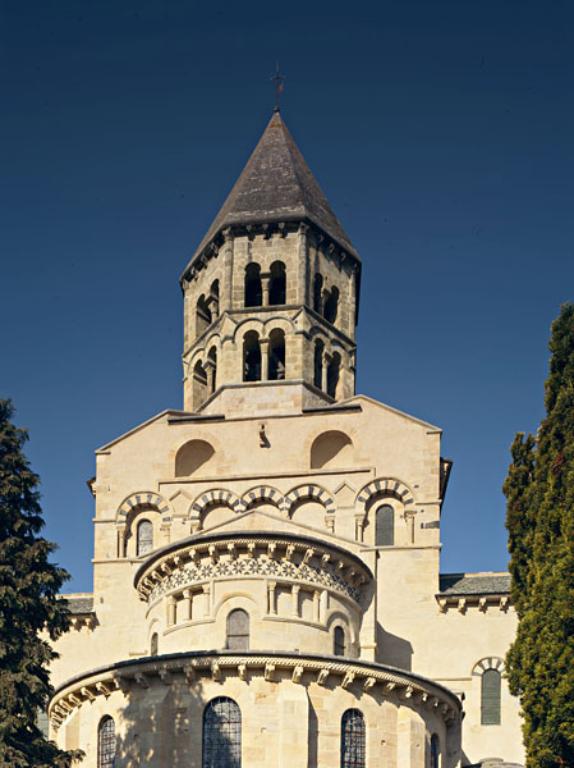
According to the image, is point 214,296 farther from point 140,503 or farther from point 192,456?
point 140,503

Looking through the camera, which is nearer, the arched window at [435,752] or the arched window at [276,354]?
the arched window at [435,752]

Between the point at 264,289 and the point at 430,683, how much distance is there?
19771 mm

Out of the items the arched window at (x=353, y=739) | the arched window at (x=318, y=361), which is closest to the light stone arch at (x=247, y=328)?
the arched window at (x=318, y=361)

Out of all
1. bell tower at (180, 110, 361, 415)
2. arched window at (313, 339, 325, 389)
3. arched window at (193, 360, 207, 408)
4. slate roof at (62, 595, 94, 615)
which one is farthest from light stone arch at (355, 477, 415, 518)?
slate roof at (62, 595, 94, 615)

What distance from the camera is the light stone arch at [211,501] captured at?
61250 millimetres

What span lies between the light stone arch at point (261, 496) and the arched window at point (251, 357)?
487 centimetres

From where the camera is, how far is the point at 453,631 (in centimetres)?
5841

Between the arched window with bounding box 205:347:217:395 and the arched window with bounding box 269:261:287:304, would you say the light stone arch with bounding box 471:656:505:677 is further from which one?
the arched window with bounding box 269:261:287:304

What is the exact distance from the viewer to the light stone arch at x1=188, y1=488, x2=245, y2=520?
61.2 m

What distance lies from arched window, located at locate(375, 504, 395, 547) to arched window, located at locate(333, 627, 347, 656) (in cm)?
725

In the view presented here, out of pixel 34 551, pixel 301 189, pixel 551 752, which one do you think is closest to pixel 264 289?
pixel 301 189

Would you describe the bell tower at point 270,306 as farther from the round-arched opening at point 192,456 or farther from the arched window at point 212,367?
the round-arched opening at point 192,456

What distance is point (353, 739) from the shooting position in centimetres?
4841

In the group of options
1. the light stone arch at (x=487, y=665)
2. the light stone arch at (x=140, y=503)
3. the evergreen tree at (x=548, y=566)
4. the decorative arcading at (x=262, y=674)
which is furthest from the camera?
the light stone arch at (x=140, y=503)
